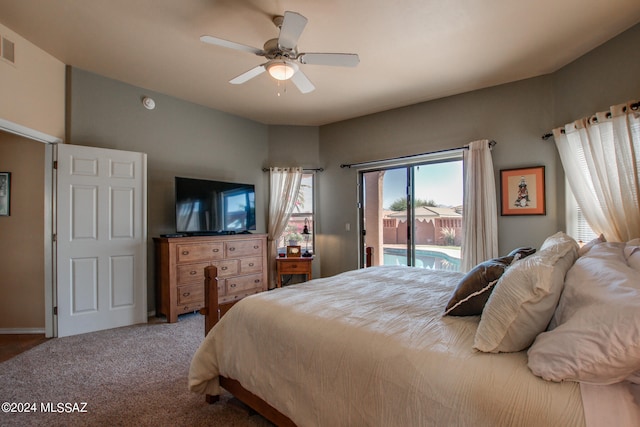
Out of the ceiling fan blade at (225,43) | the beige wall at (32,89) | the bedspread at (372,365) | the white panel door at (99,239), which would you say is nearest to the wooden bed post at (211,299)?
the bedspread at (372,365)

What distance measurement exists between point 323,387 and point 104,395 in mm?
1729

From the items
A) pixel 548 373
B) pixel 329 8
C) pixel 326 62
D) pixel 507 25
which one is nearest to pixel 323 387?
pixel 548 373

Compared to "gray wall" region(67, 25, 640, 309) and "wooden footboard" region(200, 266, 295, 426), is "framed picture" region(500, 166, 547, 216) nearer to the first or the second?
"gray wall" region(67, 25, 640, 309)

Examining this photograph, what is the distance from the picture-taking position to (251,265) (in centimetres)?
422

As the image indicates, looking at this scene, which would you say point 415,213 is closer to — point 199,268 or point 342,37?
point 342,37

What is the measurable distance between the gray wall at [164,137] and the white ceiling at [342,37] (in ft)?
0.83

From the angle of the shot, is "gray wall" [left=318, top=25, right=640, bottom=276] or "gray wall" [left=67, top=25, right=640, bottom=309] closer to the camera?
"gray wall" [left=318, top=25, right=640, bottom=276]

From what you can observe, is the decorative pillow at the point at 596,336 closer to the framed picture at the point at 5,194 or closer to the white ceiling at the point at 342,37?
the white ceiling at the point at 342,37

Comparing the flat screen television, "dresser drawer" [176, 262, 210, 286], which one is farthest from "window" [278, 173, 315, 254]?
"dresser drawer" [176, 262, 210, 286]

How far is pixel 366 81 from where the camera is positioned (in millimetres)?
3477

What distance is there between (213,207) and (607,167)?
4.19 m

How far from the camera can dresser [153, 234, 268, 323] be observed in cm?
343

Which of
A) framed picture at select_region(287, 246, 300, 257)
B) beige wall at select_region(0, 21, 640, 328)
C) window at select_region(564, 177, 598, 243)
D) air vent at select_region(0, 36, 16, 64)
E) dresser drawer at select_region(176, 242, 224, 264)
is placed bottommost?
framed picture at select_region(287, 246, 300, 257)

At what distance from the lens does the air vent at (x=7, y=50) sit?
2.48m
